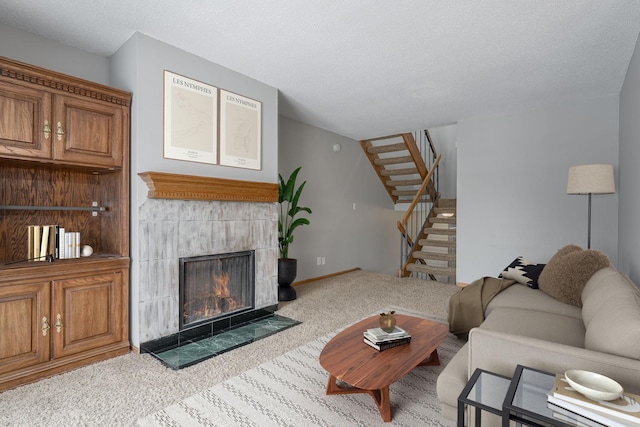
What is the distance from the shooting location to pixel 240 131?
3291 millimetres

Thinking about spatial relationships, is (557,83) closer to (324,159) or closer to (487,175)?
(487,175)

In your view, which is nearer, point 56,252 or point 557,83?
point 56,252

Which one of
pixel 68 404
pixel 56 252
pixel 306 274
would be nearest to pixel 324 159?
pixel 306 274

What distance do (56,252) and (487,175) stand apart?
486cm

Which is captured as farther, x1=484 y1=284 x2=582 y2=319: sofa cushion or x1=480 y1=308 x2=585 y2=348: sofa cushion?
x1=484 y1=284 x2=582 y2=319: sofa cushion

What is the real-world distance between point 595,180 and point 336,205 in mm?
3425

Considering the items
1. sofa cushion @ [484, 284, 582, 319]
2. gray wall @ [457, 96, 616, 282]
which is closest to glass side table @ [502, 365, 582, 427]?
sofa cushion @ [484, 284, 582, 319]

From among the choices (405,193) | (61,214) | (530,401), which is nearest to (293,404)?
(530,401)

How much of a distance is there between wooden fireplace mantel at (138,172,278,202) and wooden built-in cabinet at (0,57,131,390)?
0.87 feet

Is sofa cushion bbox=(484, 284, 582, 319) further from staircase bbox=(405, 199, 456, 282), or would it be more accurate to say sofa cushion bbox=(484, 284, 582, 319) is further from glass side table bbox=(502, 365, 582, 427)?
staircase bbox=(405, 199, 456, 282)

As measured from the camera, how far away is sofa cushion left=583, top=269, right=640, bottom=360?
119cm

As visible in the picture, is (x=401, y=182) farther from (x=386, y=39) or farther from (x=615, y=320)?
(x=615, y=320)

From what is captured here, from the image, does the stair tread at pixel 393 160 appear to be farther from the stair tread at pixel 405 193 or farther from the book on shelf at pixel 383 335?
the book on shelf at pixel 383 335

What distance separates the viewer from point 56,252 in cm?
241
